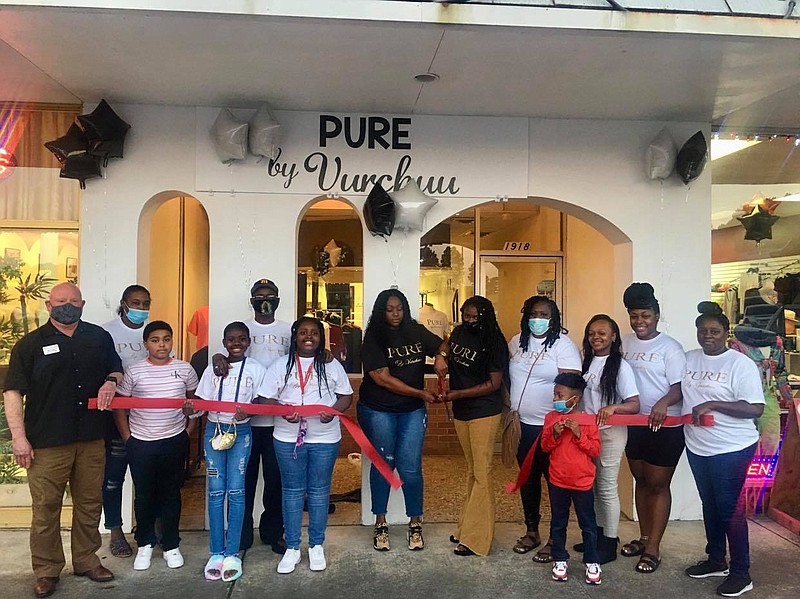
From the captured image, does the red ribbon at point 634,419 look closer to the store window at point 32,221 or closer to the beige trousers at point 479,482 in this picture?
the beige trousers at point 479,482

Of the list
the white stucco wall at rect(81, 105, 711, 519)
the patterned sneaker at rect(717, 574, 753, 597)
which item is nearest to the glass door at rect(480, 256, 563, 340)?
the white stucco wall at rect(81, 105, 711, 519)

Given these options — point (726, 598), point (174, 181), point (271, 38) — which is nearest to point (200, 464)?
point (174, 181)

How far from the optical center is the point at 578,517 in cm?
395

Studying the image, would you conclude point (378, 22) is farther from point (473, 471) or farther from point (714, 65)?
point (473, 471)

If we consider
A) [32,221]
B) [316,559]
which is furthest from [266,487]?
[32,221]

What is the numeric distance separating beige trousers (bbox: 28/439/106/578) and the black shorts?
3.48m

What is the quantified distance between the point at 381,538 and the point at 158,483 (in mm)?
1590

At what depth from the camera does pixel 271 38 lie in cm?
382

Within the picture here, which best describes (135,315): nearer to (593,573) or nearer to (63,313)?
(63,313)

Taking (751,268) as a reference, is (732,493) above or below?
below

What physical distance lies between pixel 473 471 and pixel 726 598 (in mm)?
1693

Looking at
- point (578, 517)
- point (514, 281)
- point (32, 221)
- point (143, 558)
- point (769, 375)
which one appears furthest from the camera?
point (514, 281)

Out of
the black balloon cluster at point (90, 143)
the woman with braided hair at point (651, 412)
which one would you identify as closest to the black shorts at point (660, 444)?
the woman with braided hair at point (651, 412)

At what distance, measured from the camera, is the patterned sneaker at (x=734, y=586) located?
3.84 m
